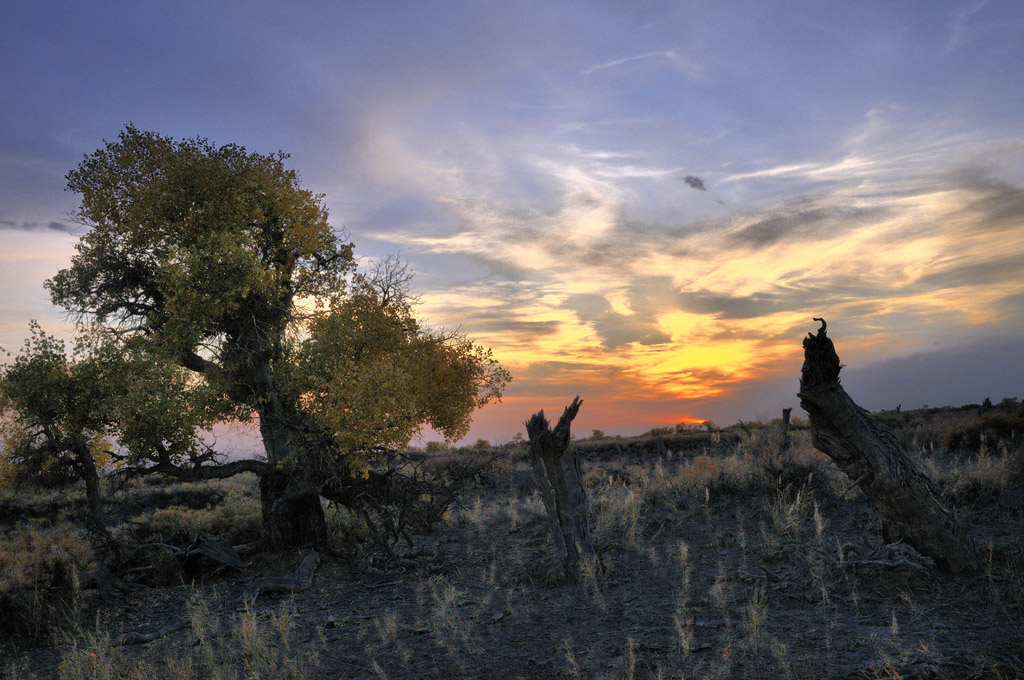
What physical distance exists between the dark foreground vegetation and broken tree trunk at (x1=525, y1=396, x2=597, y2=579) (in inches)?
12.3

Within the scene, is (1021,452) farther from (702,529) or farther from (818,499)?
(702,529)

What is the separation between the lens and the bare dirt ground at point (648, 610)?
7.42 m

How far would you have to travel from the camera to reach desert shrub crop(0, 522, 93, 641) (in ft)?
39.8

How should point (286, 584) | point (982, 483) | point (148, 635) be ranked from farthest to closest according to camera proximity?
point (982, 483) < point (286, 584) < point (148, 635)

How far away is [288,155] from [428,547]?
488 inches

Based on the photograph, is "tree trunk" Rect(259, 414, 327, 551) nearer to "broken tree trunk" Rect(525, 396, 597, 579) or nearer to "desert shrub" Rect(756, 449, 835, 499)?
"broken tree trunk" Rect(525, 396, 597, 579)

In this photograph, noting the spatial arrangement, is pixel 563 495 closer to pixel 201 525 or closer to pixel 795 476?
pixel 795 476

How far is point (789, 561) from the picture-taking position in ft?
36.4

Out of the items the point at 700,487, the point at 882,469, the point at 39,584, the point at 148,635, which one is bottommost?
the point at 148,635

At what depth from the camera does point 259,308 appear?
16844 mm

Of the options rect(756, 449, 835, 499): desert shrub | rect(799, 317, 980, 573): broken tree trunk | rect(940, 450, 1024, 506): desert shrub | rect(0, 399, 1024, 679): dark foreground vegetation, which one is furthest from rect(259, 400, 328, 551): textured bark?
rect(940, 450, 1024, 506): desert shrub

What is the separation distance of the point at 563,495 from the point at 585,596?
1679 millimetres

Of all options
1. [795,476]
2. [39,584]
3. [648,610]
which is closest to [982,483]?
[795,476]

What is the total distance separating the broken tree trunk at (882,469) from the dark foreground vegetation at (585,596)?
0.30 meters
